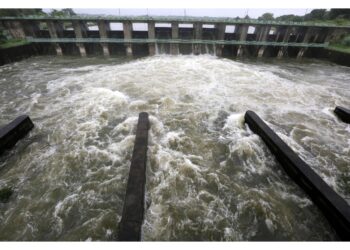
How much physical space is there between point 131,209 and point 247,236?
7.17 feet

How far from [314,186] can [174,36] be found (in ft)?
60.3

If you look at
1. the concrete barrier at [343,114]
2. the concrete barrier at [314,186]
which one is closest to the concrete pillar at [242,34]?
the concrete barrier at [343,114]

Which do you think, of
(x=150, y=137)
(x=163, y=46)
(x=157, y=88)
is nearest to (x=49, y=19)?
(x=163, y=46)

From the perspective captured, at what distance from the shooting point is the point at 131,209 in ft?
10.8

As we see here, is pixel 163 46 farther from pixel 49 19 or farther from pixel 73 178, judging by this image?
pixel 73 178

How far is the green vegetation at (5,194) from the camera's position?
157 inches

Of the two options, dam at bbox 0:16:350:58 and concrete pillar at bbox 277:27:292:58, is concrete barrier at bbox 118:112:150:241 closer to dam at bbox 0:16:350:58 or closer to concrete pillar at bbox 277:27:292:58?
dam at bbox 0:16:350:58

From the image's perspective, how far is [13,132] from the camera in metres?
5.49

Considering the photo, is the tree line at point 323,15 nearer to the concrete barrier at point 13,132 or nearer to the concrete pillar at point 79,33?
the concrete pillar at point 79,33

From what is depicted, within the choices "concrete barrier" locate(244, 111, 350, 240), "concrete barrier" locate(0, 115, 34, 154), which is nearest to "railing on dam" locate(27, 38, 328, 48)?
"concrete barrier" locate(0, 115, 34, 154)

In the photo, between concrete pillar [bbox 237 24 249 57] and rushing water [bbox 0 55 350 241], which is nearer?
rushing water [bbox 0 55 350 241]

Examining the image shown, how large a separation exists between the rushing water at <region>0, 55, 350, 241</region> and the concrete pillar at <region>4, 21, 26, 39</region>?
1146 cm

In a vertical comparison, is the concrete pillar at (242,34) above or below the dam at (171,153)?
above

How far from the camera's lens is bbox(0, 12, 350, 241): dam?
11.9 feet
